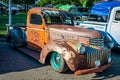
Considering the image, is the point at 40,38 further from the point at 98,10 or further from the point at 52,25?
the point at 98,10

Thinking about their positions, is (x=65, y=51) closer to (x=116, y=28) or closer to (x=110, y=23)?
(x=116, y=28)

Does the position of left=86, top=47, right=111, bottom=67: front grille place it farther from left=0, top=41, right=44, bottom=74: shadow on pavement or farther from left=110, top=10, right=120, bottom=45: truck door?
left=110, top=10, right=120, bottom=45: truck door

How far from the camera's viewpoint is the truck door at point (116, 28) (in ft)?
34.4

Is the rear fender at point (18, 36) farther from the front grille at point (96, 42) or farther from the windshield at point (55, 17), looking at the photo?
the front grille at point (96, 42)

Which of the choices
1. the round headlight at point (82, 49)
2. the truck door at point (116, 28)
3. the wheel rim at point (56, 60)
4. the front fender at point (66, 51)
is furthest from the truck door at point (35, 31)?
→ the truck door at point (116, 28)

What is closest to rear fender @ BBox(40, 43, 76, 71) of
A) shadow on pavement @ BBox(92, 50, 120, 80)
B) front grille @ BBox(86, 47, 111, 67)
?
front grille @ BBox(86, 47, 111, 67)

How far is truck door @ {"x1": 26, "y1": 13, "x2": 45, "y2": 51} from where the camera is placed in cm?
883

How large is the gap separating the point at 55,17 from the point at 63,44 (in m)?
1.95

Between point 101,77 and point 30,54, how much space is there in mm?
2754

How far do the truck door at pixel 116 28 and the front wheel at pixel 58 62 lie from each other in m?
3.68

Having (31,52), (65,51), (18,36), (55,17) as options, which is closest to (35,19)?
(55,17)

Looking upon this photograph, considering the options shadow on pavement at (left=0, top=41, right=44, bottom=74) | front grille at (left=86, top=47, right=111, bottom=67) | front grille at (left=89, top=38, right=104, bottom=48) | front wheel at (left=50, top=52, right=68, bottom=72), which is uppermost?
front grille at (left=89, top=38, right=104, bottom=48)

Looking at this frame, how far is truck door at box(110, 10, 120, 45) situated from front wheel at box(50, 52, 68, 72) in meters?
3.68

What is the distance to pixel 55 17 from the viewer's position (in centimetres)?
912
